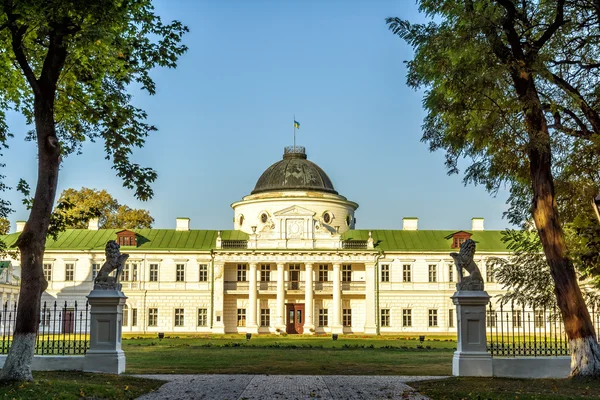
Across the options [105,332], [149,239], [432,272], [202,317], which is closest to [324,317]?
[432,272]

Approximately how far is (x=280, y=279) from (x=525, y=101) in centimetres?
3844

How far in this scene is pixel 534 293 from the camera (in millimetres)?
20047

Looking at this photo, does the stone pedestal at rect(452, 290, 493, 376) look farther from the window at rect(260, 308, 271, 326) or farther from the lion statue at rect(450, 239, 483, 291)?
the window at rect(260, 308, 271, 326)

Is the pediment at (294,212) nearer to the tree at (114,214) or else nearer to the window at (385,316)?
the window at (385,316)

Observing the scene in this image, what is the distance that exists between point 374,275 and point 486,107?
37.8 meters

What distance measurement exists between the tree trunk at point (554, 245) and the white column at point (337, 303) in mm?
37226

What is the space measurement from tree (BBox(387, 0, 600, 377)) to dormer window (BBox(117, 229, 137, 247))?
39.5 meters

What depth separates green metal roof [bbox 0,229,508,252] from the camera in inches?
2093

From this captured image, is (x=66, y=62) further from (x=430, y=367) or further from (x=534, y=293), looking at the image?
(x=534, y=293)

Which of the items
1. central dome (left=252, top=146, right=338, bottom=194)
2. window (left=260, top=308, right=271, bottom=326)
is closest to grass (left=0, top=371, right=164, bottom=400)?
window (left=260, top=308, right=271, bottom=326)

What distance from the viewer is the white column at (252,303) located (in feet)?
170

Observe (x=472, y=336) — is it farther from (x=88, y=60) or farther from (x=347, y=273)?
(x=347, y=273)

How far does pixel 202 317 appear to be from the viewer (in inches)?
2082

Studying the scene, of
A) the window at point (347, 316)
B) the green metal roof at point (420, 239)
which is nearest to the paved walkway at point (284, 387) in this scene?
the window at point (347, 316)
